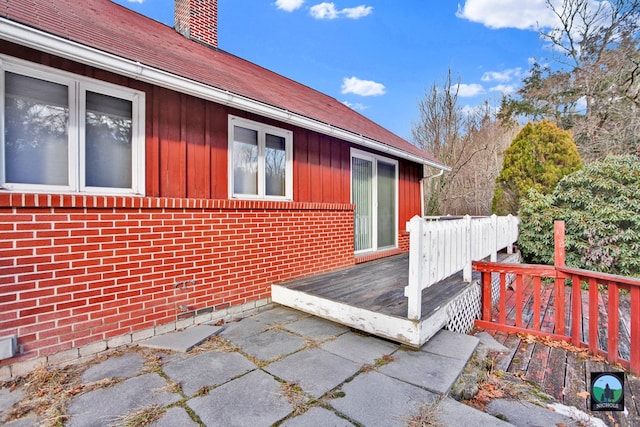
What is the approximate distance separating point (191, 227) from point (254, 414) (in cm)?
212

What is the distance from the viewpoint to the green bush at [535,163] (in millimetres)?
8531

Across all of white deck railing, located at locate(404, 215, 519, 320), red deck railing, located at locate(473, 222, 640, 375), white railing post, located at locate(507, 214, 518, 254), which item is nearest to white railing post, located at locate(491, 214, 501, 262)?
white deck railing, located at locate(404, 215, 519, 320)

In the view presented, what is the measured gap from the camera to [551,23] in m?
14.8

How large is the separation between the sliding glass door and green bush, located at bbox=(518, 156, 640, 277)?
3.73 meters

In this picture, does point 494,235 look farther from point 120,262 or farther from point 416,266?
point 120,262

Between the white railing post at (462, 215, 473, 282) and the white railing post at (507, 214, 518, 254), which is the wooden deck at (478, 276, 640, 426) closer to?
the white railing post at (462, 215, 473, 282)

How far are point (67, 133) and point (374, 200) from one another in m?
5.46

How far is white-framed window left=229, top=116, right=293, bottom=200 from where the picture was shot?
4.01m

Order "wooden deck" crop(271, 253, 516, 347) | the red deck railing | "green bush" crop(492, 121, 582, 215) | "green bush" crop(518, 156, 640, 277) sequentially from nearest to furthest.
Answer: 1. "wooden deck" crop(271, 253, 516, 347)
2. the red deck railing
3. "green bush" crop(518, 156, 640, 277)
4. "green bush" crop(492, 121, 582, 215)

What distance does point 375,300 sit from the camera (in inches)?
142

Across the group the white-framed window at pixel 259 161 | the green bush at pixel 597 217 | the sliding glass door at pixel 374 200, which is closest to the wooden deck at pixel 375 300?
the white-framed window at pixel 259 161

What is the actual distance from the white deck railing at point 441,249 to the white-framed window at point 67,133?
9.22ft

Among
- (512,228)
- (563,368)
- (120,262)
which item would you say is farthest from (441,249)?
(512,228)

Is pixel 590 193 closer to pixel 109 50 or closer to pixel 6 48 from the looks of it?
pixel 109 50
